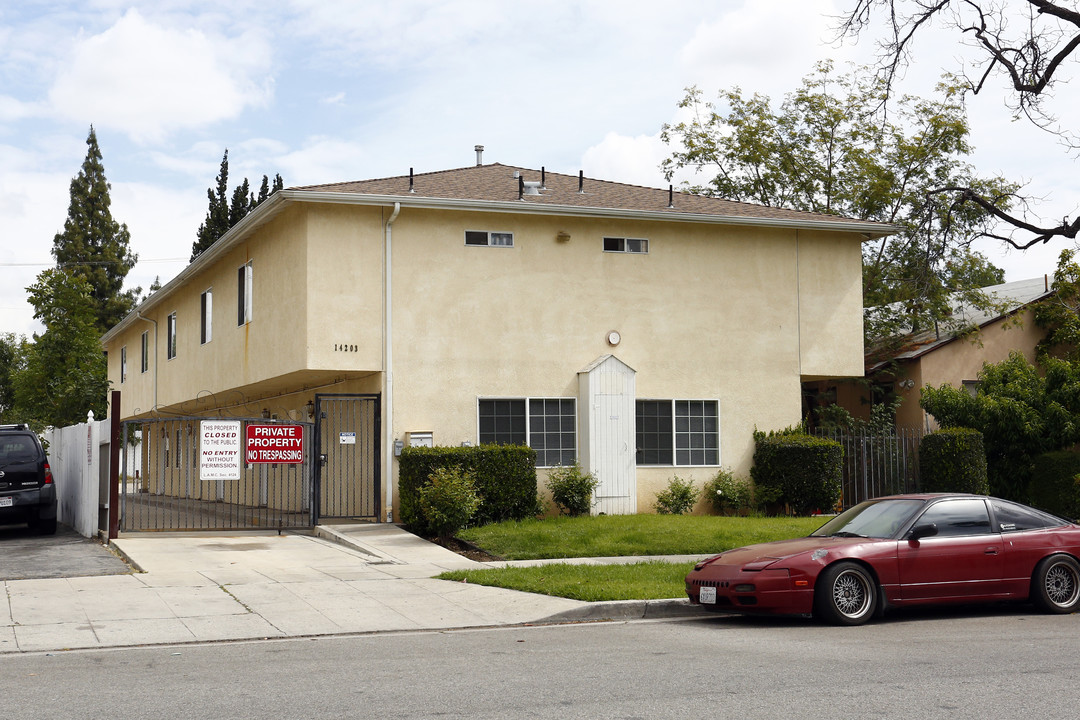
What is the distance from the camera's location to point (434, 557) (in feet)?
50.2

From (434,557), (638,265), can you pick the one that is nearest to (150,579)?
(434,557)

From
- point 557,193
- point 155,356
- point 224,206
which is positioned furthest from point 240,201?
point 557,193

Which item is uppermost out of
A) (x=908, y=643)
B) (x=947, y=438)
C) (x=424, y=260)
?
(x=424, y=260)

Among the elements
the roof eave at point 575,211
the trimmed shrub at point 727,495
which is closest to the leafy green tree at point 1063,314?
the roof eave at point 575,211

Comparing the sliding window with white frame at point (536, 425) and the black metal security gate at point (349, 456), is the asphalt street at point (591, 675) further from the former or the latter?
the sliding window with white frame at point (536, 425)

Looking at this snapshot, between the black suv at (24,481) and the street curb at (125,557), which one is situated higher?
the black suv at (24,481)

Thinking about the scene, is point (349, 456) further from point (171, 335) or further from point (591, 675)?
point (591, 675)

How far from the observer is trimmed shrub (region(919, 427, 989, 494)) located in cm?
2086

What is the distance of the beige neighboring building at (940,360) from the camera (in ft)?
81.6

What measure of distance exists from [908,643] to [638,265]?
12.6 m

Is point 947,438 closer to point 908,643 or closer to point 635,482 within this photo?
point 635,482

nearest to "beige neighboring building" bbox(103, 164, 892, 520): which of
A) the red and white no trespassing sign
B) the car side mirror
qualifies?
the red and white no trespassing sign

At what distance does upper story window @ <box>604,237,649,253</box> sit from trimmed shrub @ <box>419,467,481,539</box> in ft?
19.4

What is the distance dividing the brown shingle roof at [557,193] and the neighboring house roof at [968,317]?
434cm
